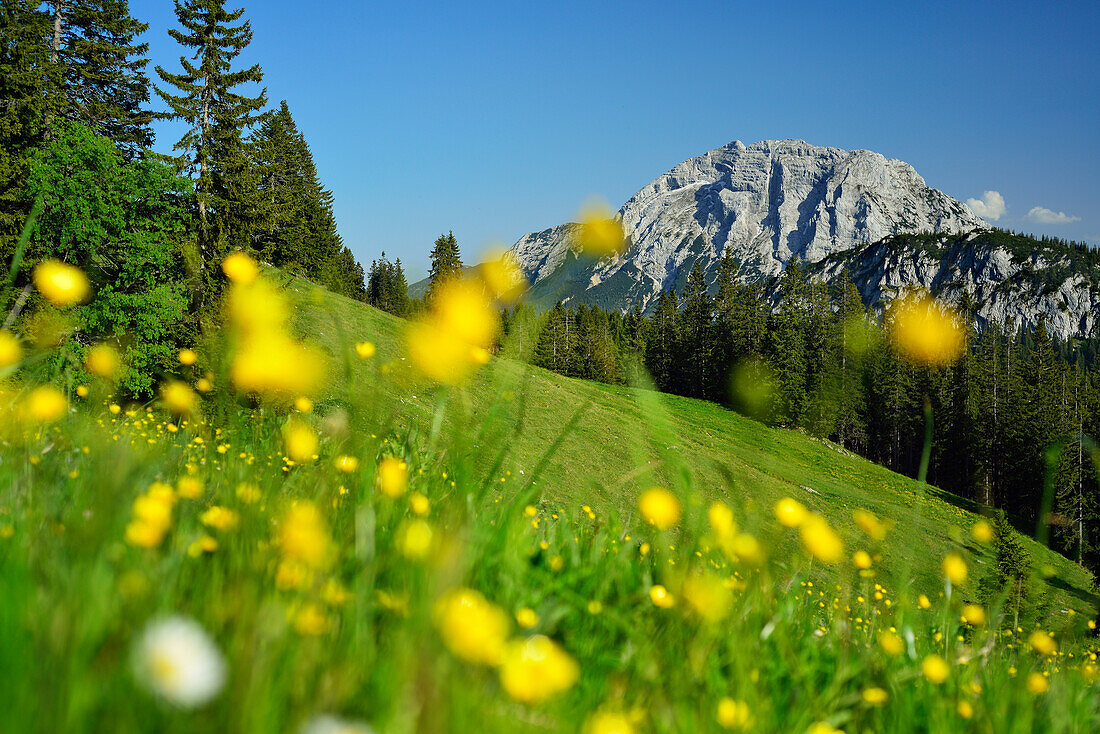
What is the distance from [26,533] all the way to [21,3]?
Answer: 34.8 metres

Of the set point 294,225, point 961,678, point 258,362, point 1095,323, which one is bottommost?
point 961,678

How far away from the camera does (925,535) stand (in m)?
28.0

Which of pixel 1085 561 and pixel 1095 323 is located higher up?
pixel 1095 323

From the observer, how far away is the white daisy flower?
614mm

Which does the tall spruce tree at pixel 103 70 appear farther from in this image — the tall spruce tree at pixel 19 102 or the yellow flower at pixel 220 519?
the yellow flower at pixel 220 519

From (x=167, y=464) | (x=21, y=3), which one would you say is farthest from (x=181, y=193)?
(x=167, y=464)

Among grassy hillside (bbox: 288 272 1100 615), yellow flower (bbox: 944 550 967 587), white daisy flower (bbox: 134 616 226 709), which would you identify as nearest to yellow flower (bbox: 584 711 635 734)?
white daisy flower (bbox: 134 616 226 709)

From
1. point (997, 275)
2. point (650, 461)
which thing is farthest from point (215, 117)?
point (997, 275)

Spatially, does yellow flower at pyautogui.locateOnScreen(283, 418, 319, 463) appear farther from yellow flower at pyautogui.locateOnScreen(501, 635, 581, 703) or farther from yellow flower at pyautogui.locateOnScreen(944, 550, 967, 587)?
yellow flower at pyautogui.locateOnScreen(944, 550, 967, 587)

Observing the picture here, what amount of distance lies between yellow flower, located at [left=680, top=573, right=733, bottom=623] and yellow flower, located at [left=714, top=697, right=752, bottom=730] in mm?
358

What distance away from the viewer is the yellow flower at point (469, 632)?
2.95 ft

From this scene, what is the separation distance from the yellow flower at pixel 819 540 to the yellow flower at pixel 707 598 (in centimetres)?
39

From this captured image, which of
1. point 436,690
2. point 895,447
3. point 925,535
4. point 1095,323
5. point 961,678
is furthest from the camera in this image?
point 1095,323

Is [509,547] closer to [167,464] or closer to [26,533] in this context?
[26,533]
